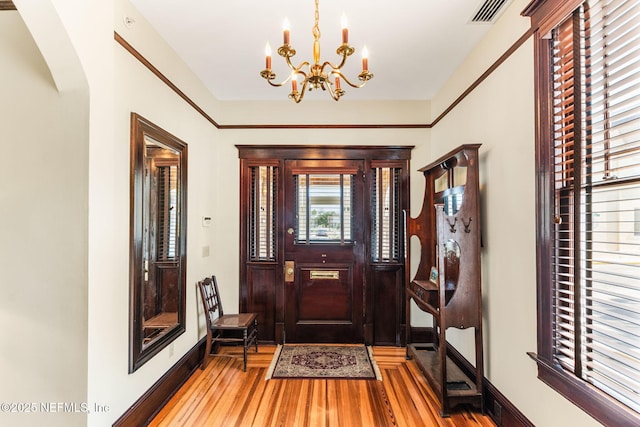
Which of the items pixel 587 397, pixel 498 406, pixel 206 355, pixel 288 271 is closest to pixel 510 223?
pixel 587 397

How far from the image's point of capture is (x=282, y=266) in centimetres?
391

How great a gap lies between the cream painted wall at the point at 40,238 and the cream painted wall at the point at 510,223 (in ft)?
8.71

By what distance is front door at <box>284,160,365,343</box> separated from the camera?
154 inches

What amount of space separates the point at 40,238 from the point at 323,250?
8.91 feet

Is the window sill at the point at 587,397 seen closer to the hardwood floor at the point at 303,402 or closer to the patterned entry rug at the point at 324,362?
the hardwood floor at the point at 303,402

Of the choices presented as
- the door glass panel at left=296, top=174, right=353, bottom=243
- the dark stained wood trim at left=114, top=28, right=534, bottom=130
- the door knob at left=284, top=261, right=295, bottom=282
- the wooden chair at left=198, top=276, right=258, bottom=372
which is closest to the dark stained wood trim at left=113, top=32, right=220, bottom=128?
the dark stained wood trim at left=114, top=28, right=534, bottom=130

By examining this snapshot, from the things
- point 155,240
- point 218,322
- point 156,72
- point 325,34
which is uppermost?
point 325,34

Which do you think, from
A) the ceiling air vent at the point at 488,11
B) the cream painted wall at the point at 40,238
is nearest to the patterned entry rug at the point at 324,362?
the cream painted wall at the point at 40,238

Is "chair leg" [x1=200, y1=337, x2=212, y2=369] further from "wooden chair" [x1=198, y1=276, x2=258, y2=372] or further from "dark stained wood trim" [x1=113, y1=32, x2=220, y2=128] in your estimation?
"dark stained wood trim" [x1=113, y1=32, x2=220, y2=128]

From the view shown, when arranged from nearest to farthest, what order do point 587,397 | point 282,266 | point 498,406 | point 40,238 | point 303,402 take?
point 587,397, point 40,238, point 498,406, point 303,402, point 282,266

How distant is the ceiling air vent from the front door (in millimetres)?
1907

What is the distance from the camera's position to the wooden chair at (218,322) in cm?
322

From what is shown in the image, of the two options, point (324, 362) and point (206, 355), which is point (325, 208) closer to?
point (324, 362)

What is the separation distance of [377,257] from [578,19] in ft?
9.35
